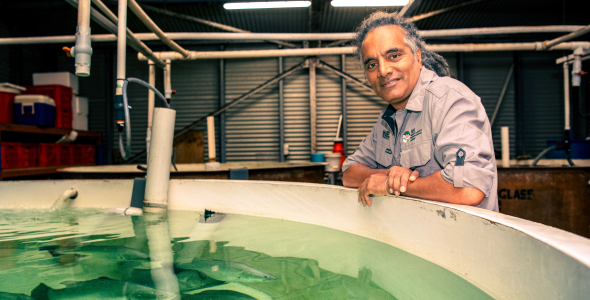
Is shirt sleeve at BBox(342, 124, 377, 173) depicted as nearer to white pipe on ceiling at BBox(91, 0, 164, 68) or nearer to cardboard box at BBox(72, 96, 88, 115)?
white pipe on ceiling at BBox(91, 0, 164, 68)

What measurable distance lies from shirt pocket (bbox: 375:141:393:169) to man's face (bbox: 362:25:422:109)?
0.65 ft

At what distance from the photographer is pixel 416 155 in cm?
102

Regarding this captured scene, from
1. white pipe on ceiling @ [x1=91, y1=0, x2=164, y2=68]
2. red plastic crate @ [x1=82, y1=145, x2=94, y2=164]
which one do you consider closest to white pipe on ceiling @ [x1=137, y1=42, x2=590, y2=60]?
white pipe on ceiling @ [x1=91, y1=0, x2=164, y2=68]

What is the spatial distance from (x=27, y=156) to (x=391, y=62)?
4412 millimetres

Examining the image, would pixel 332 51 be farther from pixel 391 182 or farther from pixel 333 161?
pixel 391 182

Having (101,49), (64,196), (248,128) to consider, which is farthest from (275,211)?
(101,49)

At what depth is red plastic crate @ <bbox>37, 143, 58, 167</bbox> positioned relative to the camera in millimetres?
3975

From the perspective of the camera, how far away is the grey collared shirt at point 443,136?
0.80m

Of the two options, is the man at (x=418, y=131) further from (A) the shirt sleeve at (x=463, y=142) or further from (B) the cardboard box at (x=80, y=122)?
(B) the cardboard box at (x=80, y=122)

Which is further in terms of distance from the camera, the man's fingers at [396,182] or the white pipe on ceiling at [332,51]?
the white pipe on ceiling at [332,51]

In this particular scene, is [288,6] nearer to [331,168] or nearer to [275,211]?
[331,168]

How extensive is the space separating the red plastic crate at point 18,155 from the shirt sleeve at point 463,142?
425cm

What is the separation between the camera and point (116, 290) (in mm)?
653

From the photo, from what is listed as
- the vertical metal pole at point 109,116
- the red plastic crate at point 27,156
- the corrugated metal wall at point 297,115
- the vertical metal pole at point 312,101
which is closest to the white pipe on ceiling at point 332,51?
the red plastic crate at point 27,156
